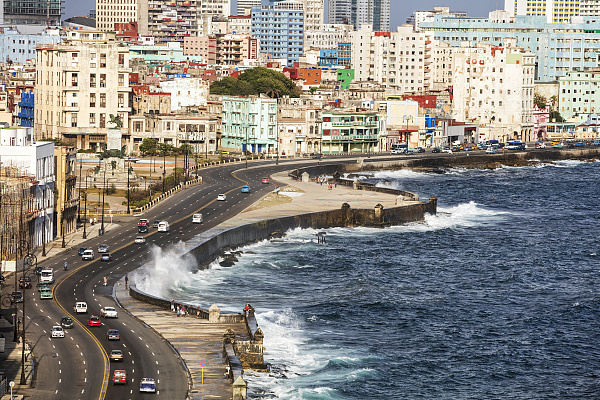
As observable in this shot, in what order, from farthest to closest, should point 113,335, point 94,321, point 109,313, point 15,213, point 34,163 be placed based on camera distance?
point 34,163, point 15,213, point 109,313, point 94,321, point 113,335

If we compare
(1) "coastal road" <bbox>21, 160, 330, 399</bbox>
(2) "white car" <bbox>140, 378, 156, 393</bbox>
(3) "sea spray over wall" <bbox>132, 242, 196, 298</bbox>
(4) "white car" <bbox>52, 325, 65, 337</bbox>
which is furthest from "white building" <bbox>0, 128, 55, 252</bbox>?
(2) "white car" <bbox>140, 378, 156, 393</bbox>

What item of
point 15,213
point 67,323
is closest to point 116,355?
point 67,323

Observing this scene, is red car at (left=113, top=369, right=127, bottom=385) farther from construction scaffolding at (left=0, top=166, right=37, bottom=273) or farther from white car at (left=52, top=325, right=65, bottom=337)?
construction scaffolding at (left=0, top=166, right=37, bottom=273)

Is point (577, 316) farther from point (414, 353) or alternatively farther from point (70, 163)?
point (70, 163)

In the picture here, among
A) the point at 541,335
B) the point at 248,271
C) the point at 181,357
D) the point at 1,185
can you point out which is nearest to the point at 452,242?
the point at 248,271

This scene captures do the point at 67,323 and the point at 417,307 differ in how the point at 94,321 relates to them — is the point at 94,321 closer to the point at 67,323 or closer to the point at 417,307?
the point at 67,323

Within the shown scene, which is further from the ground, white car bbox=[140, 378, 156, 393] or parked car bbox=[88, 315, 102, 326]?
parked car bbox=[88, 315, 102, 326]
